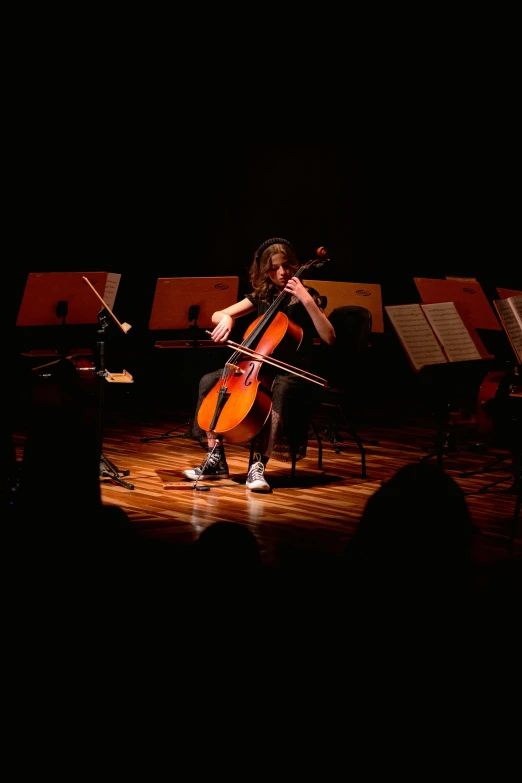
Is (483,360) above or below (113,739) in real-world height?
above

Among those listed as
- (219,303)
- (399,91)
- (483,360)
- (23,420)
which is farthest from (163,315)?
(399,91)

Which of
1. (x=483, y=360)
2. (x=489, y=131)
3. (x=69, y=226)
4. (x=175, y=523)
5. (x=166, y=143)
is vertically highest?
(x=489, y=131)

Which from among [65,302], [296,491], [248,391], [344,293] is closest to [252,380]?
[248,391]

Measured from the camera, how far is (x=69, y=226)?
6.90m

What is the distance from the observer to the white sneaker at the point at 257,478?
159 inches

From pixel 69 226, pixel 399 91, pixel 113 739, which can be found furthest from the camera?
pixel 399 91

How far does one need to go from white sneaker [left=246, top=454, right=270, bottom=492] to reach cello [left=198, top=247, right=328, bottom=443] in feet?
0.54

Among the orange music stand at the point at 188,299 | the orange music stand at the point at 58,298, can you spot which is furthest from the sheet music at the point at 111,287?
the orange music stand at the point at 58,298

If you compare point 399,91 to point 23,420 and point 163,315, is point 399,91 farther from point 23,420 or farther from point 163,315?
point 23,420

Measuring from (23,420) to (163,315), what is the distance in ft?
3.74

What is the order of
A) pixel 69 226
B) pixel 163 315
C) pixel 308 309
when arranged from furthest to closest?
1. pixel 69 226
2. pixel 163 315
3. pixel 308 309

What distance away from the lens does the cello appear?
387 cm

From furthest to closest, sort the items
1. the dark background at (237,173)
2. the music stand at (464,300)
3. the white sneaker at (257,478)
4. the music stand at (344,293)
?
the dark background at (237,173) → the music stand at (344,293) → the music stand at (464,300) → the white sneaker at (257,478)

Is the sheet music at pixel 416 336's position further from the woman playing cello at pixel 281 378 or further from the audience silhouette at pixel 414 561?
the audience silhouette at pixel 414 561
